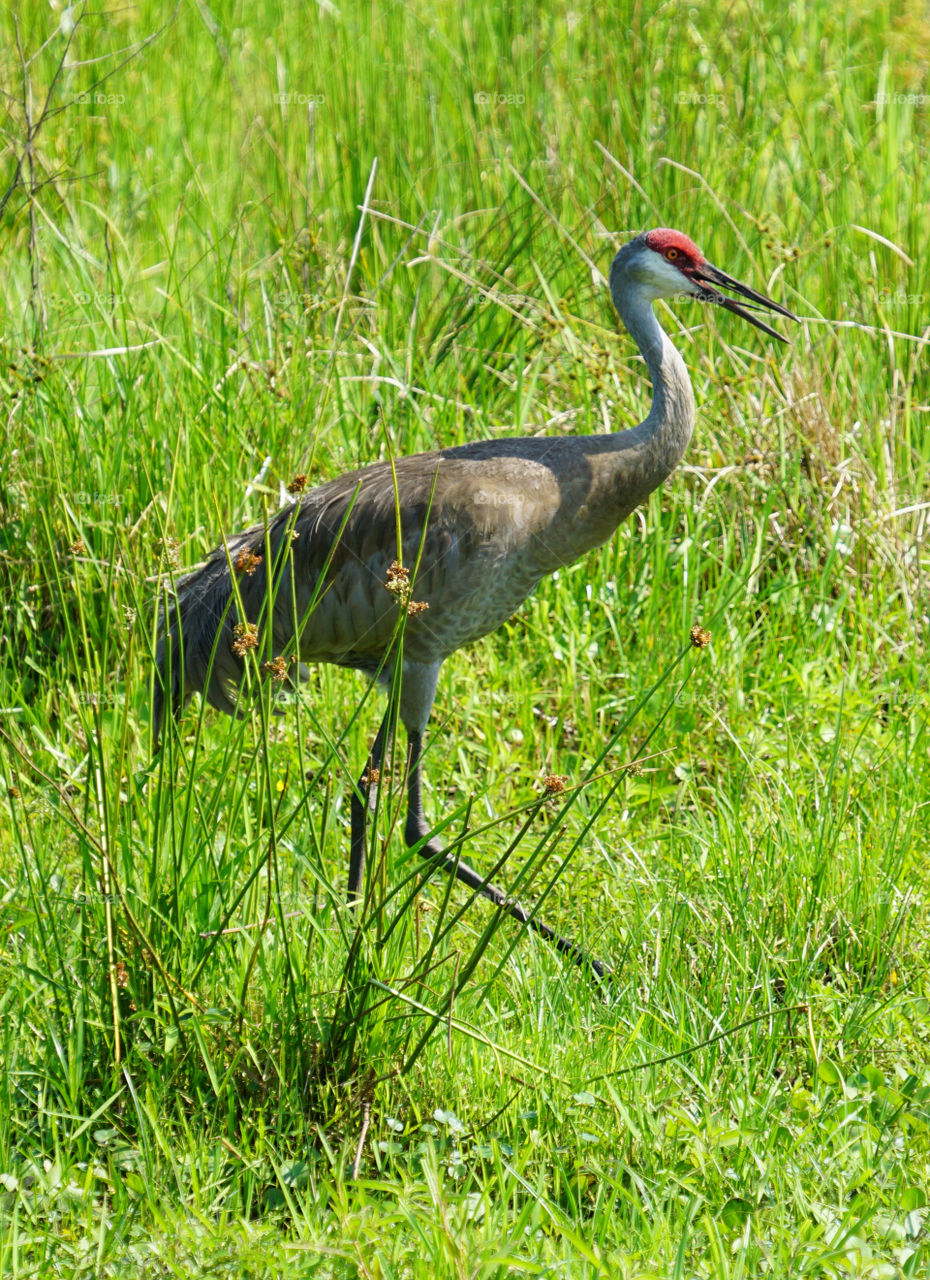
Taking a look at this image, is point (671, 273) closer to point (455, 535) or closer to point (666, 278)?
point (666, 278)

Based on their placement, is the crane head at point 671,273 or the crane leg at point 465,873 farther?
the crane head at point 671,273

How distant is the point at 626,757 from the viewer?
3.80m

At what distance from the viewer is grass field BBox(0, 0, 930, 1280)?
2.31 m

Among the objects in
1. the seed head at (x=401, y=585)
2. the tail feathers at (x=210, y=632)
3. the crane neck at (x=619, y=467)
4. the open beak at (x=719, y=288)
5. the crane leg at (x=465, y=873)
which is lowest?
the crane leg at (x=465, y=873)

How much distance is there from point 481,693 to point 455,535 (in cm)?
76

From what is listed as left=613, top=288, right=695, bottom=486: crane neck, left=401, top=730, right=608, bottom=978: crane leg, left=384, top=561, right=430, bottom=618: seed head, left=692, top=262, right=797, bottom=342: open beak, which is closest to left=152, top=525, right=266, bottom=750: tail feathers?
left=401, top=730, right=608, bottom=978: crane leg

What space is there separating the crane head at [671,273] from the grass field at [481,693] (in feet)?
2.21

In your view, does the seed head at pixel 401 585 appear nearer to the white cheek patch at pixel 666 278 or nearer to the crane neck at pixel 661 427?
the crane neck at pixel 661 427

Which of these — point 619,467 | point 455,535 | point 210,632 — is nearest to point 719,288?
point 619,467

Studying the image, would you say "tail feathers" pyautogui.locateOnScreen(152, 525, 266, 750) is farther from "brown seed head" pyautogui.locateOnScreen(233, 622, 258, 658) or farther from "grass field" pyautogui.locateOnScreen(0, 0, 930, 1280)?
"brown seed head" pyautogui.locateOnScreen(233, 622, 258, 658)

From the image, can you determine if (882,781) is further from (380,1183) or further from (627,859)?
(380,1183)

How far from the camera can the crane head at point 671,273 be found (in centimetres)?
364

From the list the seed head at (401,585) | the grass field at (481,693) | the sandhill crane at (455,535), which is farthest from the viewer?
the sandhill crane at (455,535)

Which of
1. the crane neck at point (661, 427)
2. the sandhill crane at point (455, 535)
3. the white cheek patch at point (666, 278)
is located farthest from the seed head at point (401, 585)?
the white cheek patch at point (666, 278)
